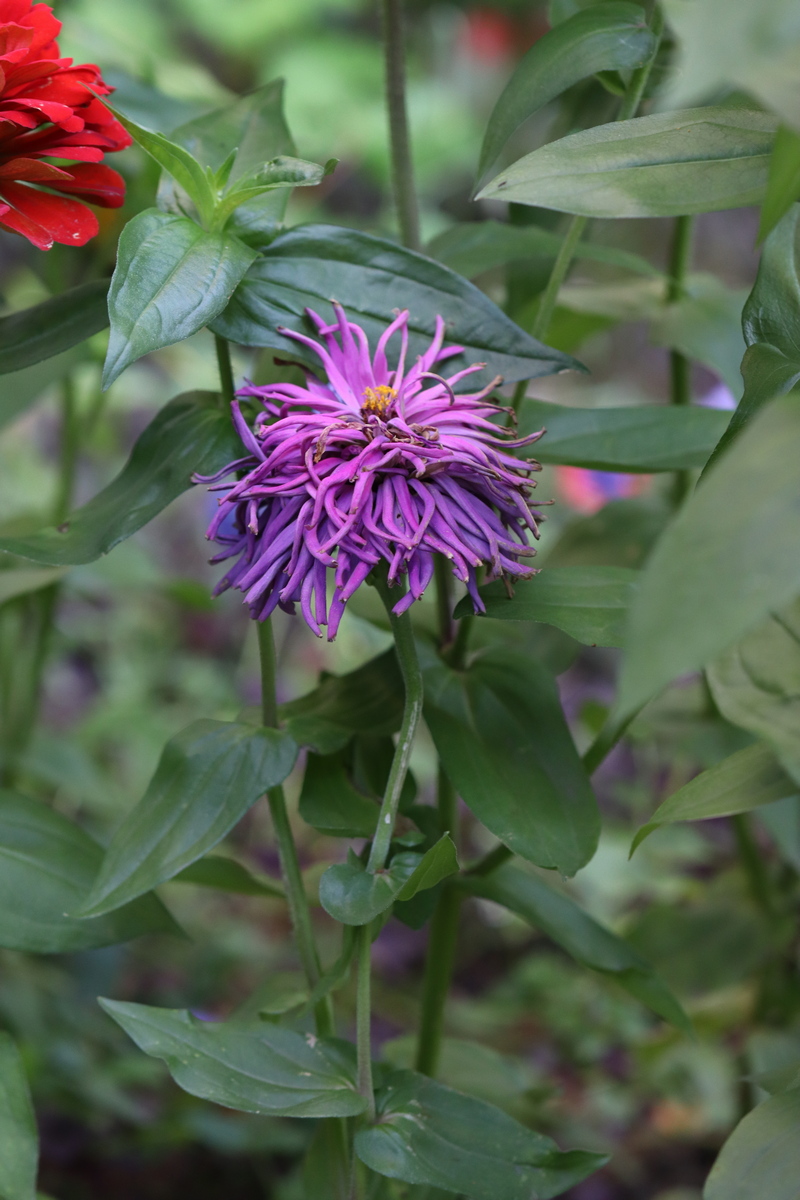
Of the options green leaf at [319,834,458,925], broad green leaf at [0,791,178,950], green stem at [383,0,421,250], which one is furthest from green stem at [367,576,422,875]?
green stem at [383,0,421,250]

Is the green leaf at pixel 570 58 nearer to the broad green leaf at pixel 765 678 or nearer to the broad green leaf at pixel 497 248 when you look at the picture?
the broad green leaf at pixel 497 248

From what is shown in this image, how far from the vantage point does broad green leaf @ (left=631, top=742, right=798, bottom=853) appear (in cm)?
31

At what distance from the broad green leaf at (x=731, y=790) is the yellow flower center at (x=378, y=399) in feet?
0.51

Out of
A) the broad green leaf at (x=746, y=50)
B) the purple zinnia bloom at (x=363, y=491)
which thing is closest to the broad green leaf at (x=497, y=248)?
A: the purple zinnia bloom at (x=363, y=491)

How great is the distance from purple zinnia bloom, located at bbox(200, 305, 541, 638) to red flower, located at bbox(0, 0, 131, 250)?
0.29 ft

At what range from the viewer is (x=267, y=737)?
39cm

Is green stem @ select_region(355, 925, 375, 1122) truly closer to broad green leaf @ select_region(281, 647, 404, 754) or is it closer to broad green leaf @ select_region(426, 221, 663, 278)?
broad green leaf @ select_region(281, 647, 404, 754)

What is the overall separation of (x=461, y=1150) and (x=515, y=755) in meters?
0.14

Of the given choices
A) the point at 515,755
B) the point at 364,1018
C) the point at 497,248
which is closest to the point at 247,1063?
the point at 364,1018

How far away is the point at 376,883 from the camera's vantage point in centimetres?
34

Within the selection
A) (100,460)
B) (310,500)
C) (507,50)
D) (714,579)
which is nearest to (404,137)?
(310,500)

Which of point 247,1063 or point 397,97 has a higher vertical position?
point 397,97

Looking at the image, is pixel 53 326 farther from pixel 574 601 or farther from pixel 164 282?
pixel 574 601

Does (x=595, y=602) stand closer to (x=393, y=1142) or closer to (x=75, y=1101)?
(x=393, y=1142)
